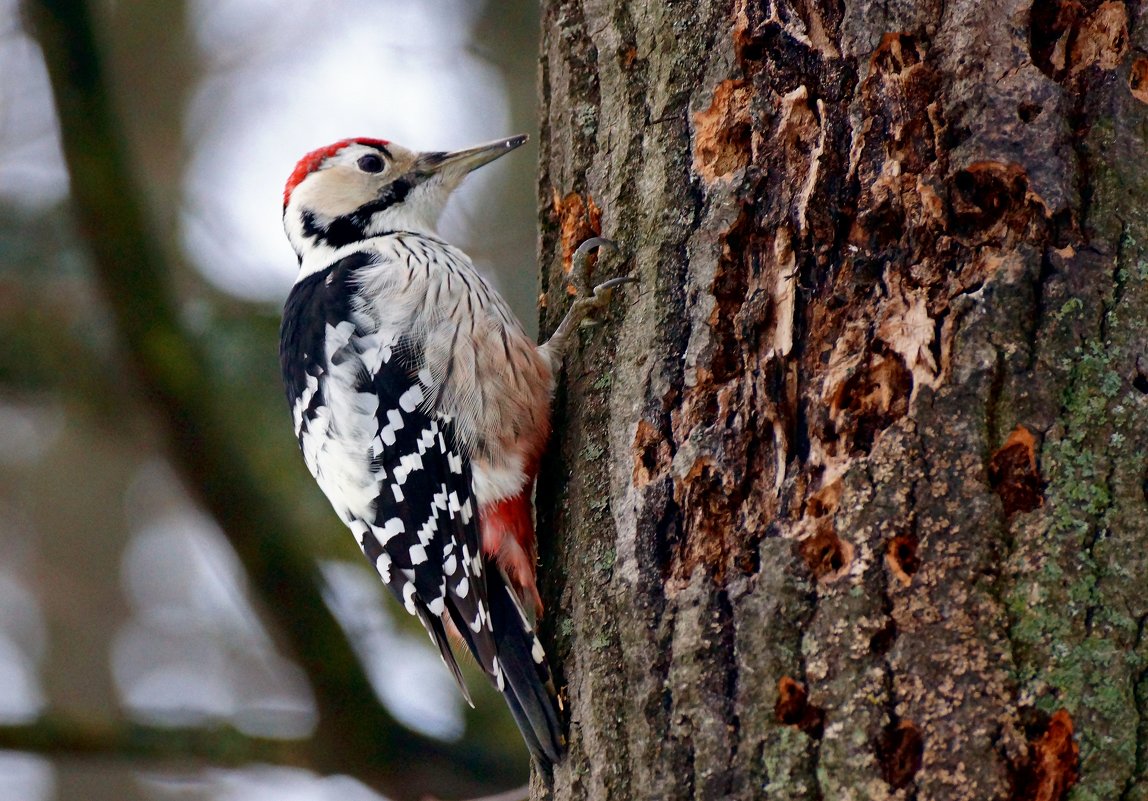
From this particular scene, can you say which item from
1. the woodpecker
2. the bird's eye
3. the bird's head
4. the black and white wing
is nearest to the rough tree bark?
the woodpecker

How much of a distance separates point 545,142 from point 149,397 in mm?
Result: 1867

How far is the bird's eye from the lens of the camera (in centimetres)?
441

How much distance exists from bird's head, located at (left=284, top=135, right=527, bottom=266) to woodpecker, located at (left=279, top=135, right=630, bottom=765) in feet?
0.04

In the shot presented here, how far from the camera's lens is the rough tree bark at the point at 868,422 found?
6.47 ft

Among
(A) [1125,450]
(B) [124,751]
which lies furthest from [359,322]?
(A) [1125,450]

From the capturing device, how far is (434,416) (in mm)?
3547

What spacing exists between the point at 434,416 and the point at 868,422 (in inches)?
64.2

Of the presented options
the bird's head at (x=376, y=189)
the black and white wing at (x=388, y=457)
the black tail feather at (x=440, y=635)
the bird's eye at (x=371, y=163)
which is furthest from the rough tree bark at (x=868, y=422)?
the bird's eye at (x=371, y=163)

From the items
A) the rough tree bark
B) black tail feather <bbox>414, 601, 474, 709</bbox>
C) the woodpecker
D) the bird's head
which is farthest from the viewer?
the bird's head

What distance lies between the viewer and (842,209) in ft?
7.93

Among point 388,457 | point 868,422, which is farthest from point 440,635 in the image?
point 868,422

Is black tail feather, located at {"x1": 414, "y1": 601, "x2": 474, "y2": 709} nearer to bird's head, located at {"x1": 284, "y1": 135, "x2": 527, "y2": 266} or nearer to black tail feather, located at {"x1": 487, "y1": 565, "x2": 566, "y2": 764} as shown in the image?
black tail feather, located at {"x1": 487, "y1": 565, "x2": 566, "y2": 764}

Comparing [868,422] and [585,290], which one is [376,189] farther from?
[868,422]

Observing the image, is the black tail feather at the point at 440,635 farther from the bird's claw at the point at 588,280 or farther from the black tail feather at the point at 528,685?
the bird's claw at the point at 588,280
